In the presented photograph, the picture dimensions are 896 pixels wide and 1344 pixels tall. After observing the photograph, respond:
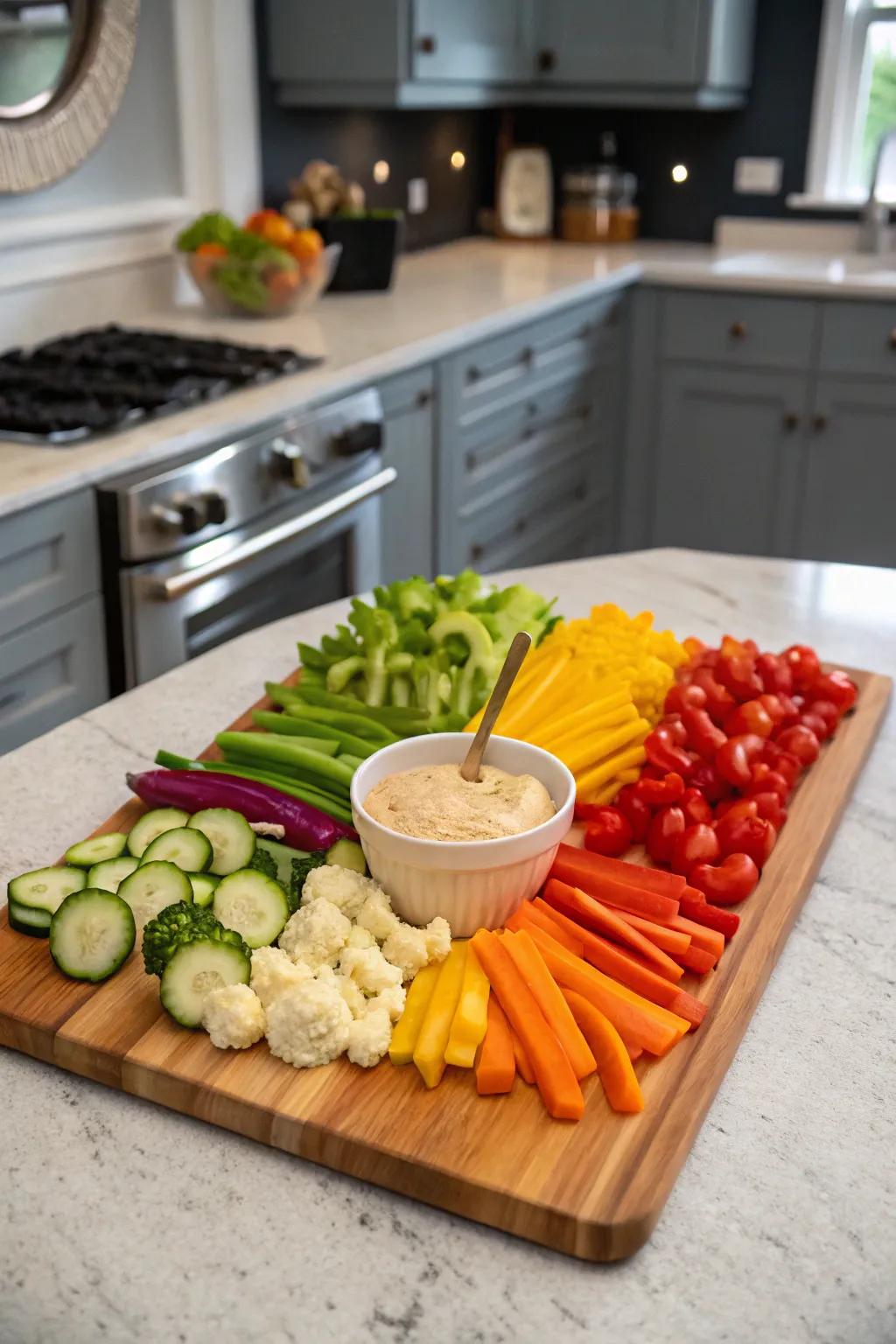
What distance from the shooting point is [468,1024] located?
85 centimetres

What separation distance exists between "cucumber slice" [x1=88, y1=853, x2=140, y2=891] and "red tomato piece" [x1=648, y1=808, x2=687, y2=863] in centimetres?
41

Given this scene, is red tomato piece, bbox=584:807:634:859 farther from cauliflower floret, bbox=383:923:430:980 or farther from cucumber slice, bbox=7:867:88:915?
cucumber slice, bbox=7:867:88:915

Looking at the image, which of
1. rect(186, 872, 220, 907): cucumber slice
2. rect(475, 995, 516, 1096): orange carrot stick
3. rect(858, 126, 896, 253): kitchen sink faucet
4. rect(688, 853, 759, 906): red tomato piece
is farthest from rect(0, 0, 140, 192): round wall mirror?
rect(858, 126, 896, 253): kitchen sink faucet

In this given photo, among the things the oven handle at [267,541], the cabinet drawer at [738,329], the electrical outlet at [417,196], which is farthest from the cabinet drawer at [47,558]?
the electrical outlet at [417,196]

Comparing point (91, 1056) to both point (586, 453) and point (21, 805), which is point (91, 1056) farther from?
point (586, 453)

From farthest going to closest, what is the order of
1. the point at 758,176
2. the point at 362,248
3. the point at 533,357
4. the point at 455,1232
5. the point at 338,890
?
the point at 758,176, the point at 533,357, the point at 362,248, the point at 338,890, the point at 455,1232

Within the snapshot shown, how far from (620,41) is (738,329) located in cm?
89

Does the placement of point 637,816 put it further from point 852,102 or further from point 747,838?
point 852,102

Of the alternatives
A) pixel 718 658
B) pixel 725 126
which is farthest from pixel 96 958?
pixel 725 126

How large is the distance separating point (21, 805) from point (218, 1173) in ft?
1.63

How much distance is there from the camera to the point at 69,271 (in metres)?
2.74

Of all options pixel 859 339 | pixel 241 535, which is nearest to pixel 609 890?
pixel 241 535

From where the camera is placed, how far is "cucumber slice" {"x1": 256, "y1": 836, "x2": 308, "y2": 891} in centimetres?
107

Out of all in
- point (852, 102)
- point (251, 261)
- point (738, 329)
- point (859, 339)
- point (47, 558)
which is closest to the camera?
point (47, 558)
